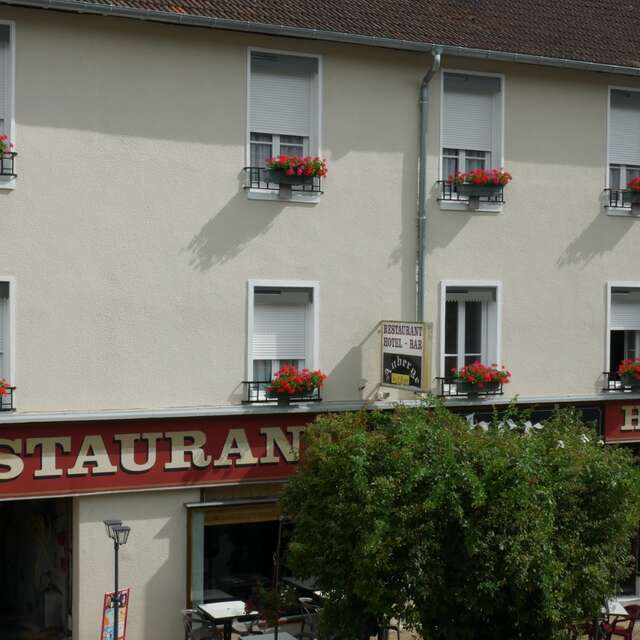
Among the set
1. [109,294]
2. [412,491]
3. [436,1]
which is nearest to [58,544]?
[109,294]

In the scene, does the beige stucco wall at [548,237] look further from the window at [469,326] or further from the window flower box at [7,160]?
the window flower box at [7,160]

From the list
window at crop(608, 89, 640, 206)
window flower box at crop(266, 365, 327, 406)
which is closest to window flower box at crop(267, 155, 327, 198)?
window flower box at crop(266, 365, 327, 406)

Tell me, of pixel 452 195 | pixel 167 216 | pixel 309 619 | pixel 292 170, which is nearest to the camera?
pixel 167 216

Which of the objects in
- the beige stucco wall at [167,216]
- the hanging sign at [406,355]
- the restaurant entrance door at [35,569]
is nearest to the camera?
the beige stucco wall at [167,216]

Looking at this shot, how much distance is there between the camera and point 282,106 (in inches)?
693

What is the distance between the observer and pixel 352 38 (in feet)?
56.7

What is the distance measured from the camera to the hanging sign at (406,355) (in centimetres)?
1691

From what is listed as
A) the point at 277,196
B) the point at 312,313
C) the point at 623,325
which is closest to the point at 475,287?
the point at 312,313

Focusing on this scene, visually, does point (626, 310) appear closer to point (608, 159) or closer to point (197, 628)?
point (608, 159)

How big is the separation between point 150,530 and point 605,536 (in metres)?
6.42

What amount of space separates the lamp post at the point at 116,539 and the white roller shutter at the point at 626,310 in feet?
30.3

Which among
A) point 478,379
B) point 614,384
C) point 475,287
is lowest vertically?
point 614,384

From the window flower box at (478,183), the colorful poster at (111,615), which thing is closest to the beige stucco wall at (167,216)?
the window flower box at (478,183)

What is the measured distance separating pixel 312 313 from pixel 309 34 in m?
4.07
